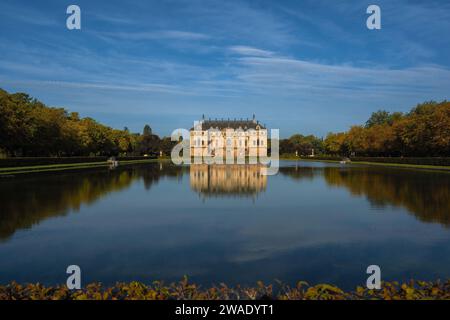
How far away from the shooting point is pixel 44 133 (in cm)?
5191

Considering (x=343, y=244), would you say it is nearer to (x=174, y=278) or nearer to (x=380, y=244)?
(x=380, y=244)

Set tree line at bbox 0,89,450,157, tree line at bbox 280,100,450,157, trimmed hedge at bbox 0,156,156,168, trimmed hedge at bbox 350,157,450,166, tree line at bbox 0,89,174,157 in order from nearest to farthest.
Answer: trimmed hedge at bbox 0,156,156,168, tree line at bbox 0,89,174,157, tree line at bbox 0,89,450,157, trimmed hedge at bbox 350,157,450,166, tree line at bbox 280,100,450,157

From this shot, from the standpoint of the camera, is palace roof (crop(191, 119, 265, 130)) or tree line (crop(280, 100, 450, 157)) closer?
tree line (crop(280, 100, 450, 157))

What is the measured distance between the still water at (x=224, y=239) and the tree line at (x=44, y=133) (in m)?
27.2

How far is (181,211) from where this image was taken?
1398 cm

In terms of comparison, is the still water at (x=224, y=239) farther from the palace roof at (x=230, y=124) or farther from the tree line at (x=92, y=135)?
the palace roof at (x=230, y=124)

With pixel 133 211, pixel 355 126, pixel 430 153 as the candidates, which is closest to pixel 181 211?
pixel 133 211

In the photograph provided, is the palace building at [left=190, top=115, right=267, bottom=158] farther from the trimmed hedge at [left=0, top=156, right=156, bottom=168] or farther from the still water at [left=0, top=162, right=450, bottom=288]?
the still water at [left=0, top=162, right=450, bottom=288]

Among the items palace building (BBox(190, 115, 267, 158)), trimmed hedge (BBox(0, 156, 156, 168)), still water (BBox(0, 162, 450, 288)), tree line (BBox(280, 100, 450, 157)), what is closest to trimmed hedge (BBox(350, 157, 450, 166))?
tree line (BBox(280, 100, 450, 157))

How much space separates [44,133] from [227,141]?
72663 millimetres

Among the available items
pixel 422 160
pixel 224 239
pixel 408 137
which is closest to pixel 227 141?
pixel 408 137

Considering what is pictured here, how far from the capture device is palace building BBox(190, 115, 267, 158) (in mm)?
119062

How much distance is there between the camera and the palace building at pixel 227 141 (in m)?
119

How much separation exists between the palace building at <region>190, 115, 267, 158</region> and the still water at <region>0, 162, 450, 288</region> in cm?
10209
